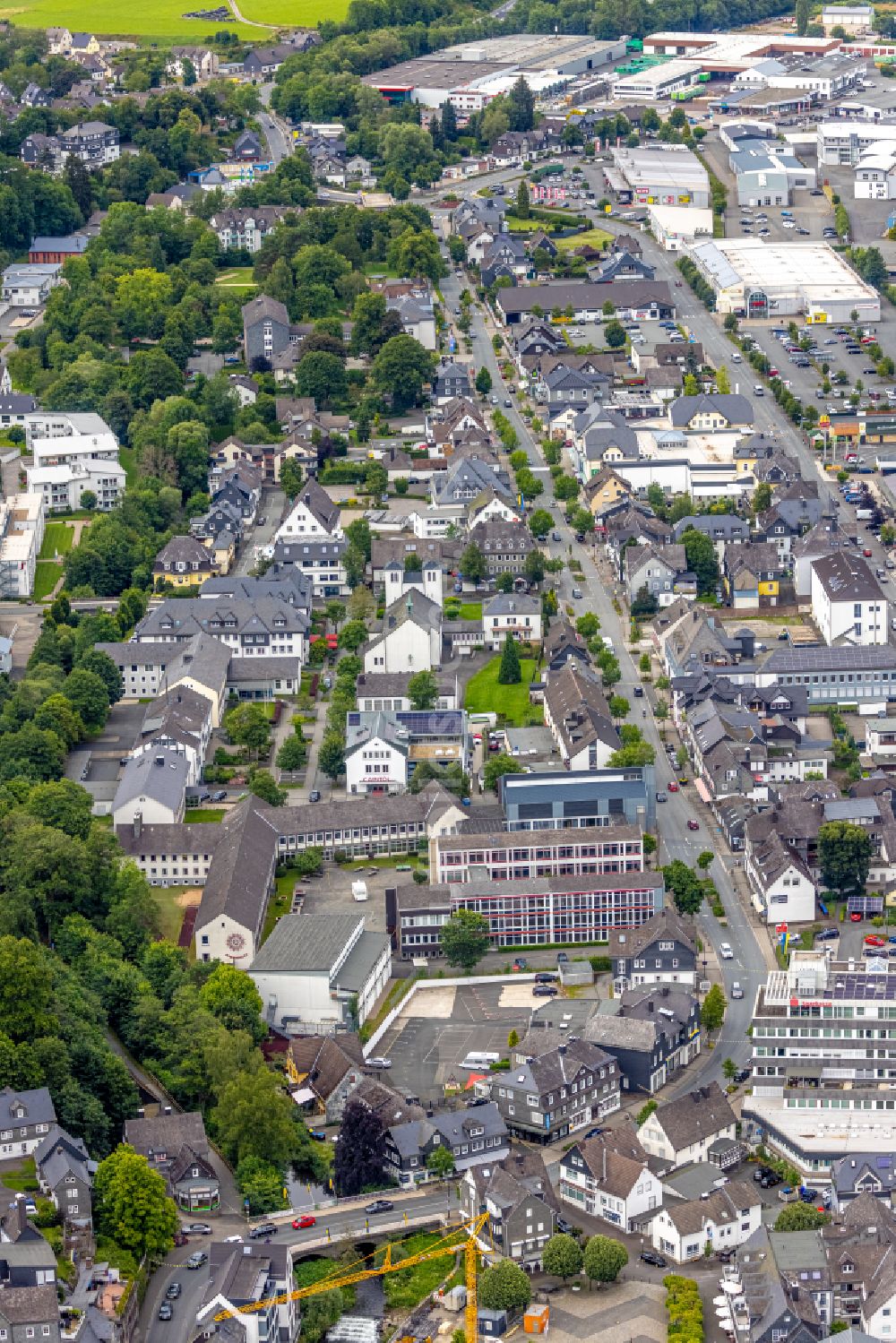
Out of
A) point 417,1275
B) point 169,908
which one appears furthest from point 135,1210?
point 169,908

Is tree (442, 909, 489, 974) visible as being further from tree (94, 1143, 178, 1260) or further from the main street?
tree (94, 1143, 178, 1260)

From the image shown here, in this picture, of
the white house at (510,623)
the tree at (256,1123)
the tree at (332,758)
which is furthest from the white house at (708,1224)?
the white house at (510,623)

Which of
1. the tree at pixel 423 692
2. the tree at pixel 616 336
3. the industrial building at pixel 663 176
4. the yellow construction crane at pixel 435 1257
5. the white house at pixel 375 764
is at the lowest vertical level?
the industrial building at pixel 663 176

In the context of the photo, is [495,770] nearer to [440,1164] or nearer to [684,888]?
[684,888]

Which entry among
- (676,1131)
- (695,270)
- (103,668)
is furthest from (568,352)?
(676,1131)

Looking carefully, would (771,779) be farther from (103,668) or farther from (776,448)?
(776,448)

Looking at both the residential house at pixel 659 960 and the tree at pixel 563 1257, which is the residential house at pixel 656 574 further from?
the tree at pixel 563 1257
